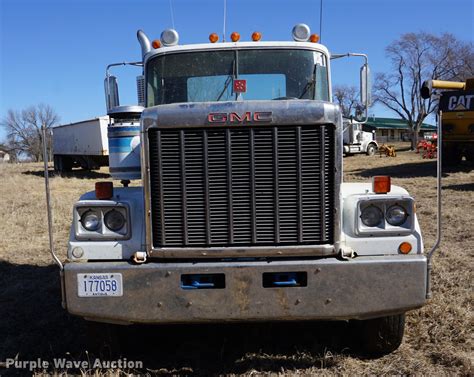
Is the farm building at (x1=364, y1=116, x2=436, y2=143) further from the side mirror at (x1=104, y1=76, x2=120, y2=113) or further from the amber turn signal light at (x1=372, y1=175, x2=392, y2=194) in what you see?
the amber turn signal light at (x1=372, y1=175, x2=392, y2=194)

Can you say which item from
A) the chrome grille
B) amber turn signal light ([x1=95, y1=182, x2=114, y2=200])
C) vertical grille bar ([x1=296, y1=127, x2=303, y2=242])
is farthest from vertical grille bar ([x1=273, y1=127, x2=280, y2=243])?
amber turn signal light ([x1=95, y1=182, x2=114, y2=200])

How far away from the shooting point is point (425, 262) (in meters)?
3.35

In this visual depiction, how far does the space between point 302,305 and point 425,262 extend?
845 millimetres

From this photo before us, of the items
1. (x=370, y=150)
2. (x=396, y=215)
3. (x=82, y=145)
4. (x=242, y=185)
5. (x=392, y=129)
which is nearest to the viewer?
(x=242, y=185)

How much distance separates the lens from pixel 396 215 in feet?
11.6

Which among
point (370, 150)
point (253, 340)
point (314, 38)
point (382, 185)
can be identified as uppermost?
point (314, 38)

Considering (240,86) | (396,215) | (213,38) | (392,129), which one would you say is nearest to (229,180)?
(396,215)

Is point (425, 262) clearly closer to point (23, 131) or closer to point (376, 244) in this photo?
point (376, 244)

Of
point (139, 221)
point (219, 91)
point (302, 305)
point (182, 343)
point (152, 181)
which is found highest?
point (219, 91)

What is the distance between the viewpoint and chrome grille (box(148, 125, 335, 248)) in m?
3.36

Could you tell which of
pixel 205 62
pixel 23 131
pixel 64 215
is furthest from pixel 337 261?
pixel 23 131

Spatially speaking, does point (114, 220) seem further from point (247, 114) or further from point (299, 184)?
point (299, 184)

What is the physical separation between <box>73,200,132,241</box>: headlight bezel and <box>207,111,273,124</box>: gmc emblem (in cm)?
86

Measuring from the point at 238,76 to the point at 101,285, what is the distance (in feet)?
7.54
